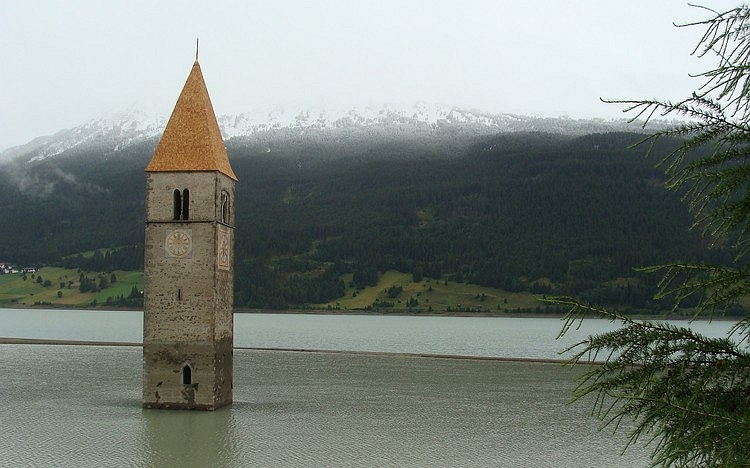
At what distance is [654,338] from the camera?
9.25 meters

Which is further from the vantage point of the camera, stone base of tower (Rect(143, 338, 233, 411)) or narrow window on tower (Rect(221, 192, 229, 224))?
narrow window on tower (Rect(221, 192, 229, 224))

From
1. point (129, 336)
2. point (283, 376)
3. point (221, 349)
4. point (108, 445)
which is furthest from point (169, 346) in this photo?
point (129, 336)

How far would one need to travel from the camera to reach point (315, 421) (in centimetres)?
4072

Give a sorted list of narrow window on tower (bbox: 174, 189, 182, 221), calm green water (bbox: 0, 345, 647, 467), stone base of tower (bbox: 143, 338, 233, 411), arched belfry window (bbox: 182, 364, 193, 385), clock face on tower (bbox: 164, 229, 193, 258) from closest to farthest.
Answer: calm green water (bbox: 0, 345, 647, 467)
stone base of tower (bbox: 143, 338, 233, 411)
arched belfry window (bbox: 182, 364, 193, 385)
clock face on tower (bbox: 164, 229, 193, 258)
narrow window on tower (bbox: 174, 189, 182, 221)

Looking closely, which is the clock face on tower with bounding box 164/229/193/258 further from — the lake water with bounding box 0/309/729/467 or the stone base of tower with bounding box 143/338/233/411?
the lake water with bounding box 0/309/729/467

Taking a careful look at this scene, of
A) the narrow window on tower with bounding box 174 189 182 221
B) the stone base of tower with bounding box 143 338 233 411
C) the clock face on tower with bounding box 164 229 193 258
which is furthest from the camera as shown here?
the narrow window on tower with bounding box 174 189 182 221

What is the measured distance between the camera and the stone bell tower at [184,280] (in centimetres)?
4028

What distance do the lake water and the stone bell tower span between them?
158 cm

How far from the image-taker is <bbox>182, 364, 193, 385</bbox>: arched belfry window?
1593 inches

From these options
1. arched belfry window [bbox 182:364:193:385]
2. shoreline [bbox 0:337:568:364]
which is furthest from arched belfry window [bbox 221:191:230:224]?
shoreline [bbox 0:337:568:364]

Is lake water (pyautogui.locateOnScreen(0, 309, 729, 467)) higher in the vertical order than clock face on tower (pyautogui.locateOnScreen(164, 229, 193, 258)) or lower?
lower

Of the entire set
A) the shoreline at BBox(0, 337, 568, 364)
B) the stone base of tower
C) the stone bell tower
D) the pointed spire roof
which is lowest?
the shoreline at BBox(0, 337, 568, 364)

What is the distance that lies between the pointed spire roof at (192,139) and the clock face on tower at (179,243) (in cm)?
288

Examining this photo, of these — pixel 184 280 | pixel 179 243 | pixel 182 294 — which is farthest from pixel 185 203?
pixel 182 294
